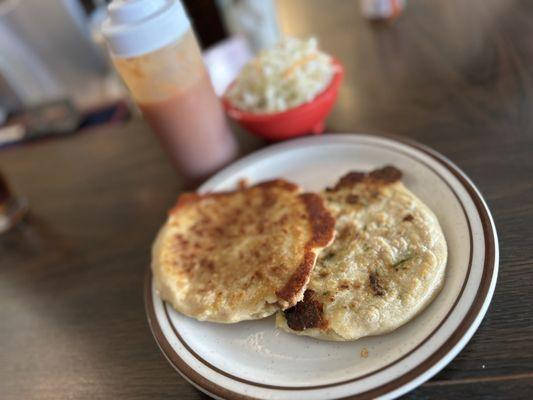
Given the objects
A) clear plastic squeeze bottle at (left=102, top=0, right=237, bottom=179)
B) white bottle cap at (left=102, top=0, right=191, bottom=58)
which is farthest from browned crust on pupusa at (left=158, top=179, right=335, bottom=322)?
white bottle cap at (left=102, top=0, right=191, bottom=58)

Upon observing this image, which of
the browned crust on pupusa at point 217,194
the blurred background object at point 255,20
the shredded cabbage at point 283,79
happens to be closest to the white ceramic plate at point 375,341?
the browned crust on pupusa at point 217,194

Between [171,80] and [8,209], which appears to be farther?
[8,209]

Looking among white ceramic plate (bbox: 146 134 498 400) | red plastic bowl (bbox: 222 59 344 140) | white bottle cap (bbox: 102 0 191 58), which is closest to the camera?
white ceramic plate (bbox: 146 134 498 400)

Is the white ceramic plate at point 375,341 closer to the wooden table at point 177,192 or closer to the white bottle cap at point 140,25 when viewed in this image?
the wooden table at point 177,192

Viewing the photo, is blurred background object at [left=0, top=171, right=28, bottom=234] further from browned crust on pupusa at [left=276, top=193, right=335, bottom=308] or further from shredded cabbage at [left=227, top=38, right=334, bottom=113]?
browned crust on pupusa at [left=276, top=193, right=335, bottom=308]

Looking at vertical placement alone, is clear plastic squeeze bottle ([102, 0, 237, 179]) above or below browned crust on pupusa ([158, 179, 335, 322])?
above

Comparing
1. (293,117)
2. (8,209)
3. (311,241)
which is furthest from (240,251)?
(8,209)

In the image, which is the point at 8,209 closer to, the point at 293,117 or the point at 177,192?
the point at 177,192
